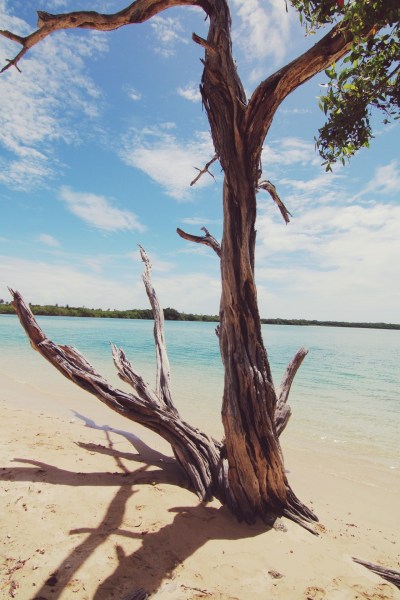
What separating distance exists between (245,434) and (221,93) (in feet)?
9.67

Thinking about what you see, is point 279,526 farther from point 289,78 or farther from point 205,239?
point 289,78

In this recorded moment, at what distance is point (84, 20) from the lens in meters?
2.76

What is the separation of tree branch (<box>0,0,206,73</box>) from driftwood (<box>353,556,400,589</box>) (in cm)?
466

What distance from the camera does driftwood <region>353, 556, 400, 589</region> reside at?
2.51 m

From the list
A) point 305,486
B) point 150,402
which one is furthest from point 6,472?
point 305,486

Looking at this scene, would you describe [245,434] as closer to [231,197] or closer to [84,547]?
[84,547]

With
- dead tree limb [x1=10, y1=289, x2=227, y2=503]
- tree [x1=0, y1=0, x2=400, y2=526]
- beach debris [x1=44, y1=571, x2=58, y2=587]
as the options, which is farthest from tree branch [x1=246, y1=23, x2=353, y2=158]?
beach debris [x1=44, y1=571, x2=58, y2=587]

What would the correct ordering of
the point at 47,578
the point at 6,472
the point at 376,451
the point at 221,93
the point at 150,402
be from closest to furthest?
1. the point at 47,578
2. the point at 221,93
3. the point at 6,472
4. the point at 150,402
5. the point at 376,451

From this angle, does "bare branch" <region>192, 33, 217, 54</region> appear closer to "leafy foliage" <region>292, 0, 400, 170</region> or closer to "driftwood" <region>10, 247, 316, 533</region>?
"leafy foliage" <region>292, 0, 400, 170</region>

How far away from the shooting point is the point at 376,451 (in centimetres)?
599

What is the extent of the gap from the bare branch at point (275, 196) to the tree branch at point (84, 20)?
181 centimetres

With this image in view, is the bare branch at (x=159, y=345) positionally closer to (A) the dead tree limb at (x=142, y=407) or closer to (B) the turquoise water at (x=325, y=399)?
(A) the dead tree limb at (x=142, y=407)

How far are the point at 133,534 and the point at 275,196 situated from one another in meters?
3.59

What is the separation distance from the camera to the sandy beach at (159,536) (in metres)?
2.23
